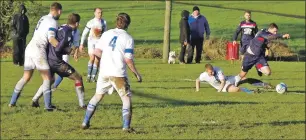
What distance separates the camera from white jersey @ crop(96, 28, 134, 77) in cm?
1202

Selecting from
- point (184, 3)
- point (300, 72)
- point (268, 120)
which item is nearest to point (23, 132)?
point (268, 120)

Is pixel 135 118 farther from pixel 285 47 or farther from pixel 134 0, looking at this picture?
pixel 134 0

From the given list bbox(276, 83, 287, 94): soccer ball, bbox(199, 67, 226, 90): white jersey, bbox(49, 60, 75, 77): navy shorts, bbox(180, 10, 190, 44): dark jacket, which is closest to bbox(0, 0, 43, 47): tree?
bbox(180, 10, 190, 44): dark jacket

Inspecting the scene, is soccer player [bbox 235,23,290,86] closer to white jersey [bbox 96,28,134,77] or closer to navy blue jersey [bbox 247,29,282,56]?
navy blue jersey [bbox 247,29,282,56]

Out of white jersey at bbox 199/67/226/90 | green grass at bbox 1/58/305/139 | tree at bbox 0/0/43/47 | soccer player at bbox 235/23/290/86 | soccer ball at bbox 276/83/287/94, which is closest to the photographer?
green grass at bbox 1/58/305/139

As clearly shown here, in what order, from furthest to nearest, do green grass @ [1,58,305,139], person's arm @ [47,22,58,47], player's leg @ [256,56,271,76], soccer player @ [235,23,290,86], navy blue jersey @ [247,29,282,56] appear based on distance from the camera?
player's leg @ [256,56,271,76] < soccer player @ [235,23,290,86] < navy blue jersey @ [247,29,282,56] < person's arm @ [47,22,58,47] < green grass @ [1,58,305,139]

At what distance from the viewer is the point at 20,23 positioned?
84.2 ft

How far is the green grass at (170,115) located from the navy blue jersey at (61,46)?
1.03 metres

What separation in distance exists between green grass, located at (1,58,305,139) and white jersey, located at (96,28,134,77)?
99 centimetres

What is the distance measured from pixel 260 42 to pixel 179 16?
119 feet

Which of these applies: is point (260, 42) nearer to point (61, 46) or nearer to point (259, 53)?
point (259, 53)

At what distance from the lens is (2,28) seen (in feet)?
111

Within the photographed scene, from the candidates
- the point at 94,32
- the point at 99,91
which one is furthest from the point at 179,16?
the point at 99,91

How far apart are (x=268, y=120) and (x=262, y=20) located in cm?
4121
